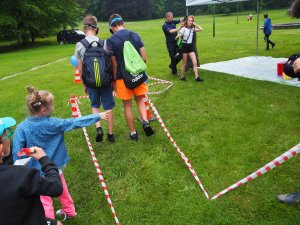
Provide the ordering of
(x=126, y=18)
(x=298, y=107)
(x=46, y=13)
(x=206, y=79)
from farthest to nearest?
(x=126, y=18) < (x=46, y=13) < (x=206, y=79) < (x=298, y=107)

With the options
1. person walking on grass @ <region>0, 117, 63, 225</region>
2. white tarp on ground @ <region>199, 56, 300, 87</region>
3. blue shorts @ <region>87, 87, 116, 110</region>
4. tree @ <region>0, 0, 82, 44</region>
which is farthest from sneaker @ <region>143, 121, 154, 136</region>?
tree @ <region>0, 0, 82, 44</region>

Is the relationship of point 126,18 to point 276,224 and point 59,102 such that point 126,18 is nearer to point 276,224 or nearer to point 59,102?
point 59,102

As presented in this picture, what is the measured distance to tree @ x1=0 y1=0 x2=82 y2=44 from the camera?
26875mm

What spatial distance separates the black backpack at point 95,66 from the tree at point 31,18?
79.6ft

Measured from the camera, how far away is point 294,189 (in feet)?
11.7

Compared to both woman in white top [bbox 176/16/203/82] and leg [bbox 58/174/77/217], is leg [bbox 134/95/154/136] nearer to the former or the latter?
leg [bbox 58/174/77/217]

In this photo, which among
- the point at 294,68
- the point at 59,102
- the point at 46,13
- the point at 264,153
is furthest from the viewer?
the point at 46,13

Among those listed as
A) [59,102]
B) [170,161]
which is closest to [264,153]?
[170,161]

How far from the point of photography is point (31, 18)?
2838cm

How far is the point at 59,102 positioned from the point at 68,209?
514 centimetres

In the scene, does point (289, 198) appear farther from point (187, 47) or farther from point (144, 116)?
point (187, 47)

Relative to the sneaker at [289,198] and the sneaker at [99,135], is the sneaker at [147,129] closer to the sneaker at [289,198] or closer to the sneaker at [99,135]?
the sneaker at [99,135]

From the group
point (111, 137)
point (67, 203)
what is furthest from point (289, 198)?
point (111, 137)

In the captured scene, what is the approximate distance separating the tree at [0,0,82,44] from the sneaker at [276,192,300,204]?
26855mm
